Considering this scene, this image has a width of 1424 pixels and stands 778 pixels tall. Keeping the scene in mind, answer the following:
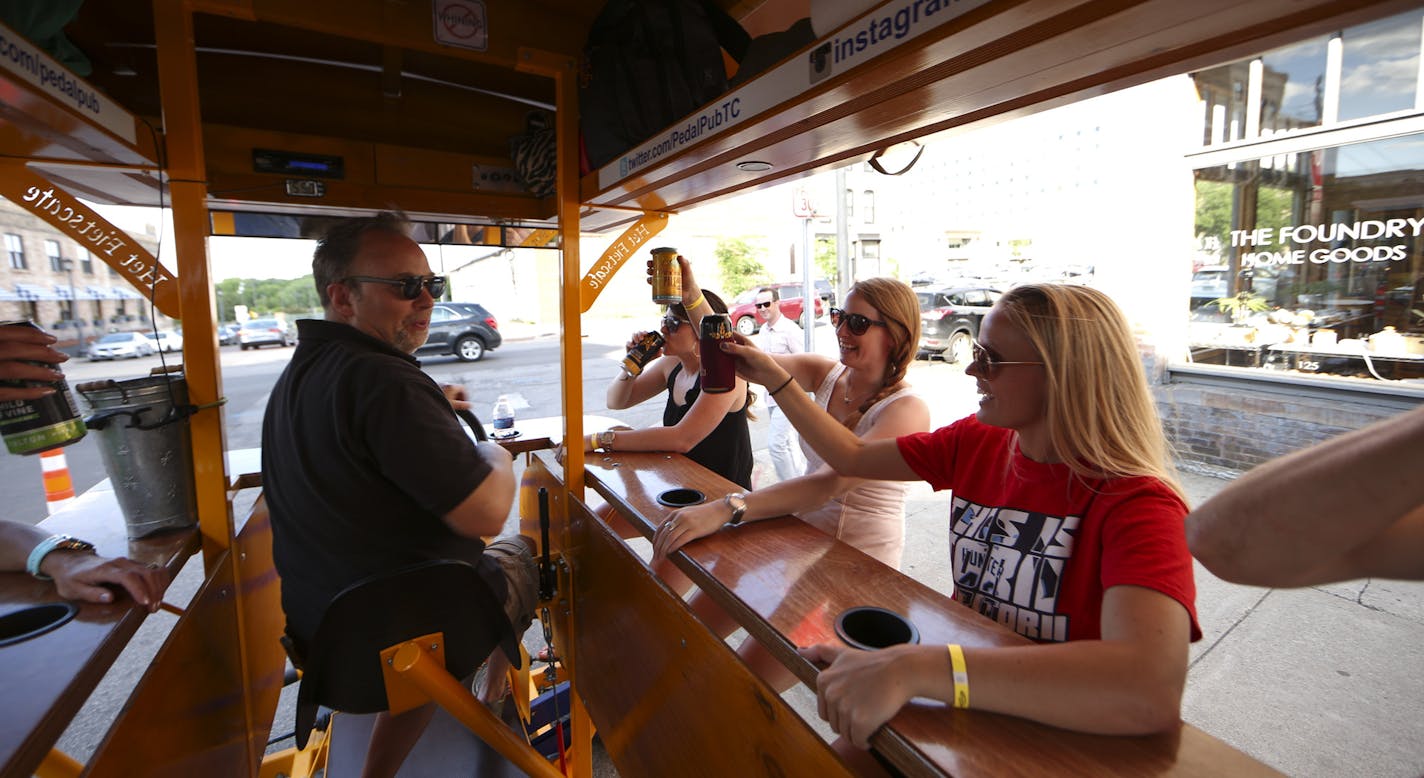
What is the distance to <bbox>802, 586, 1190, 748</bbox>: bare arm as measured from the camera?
98 centimetres

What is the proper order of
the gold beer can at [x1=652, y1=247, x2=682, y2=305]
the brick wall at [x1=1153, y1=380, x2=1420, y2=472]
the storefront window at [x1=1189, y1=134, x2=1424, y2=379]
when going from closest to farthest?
the gold beer can at [x1=652, y1=247, x2=682, y2=305], the storefront window at [x1=1189, y1=134, x2=1424, y2=379], the brick wall at [x1=1153, y1=380, x2=1420, y2=472]

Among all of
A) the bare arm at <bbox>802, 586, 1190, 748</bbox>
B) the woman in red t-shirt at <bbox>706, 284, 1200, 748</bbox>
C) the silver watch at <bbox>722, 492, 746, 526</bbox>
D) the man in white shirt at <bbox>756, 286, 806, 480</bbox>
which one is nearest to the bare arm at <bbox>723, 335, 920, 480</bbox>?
the woman in red t-shirt at <bbox>706, 284, 1200, 748</bbox>

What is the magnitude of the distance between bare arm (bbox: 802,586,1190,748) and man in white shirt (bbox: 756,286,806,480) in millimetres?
4797

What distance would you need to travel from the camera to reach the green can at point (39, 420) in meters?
1.43

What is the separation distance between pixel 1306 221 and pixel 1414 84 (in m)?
1.27

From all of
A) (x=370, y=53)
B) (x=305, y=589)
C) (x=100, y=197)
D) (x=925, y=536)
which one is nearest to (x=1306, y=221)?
(x=925, y=536)

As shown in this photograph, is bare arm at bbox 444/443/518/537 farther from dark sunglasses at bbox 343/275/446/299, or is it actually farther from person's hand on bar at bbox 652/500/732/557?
dark sunglasses at bbox 343/275/446/299

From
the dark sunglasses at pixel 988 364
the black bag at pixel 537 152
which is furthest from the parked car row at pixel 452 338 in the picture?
the dark sunglasses at pixel 988 364

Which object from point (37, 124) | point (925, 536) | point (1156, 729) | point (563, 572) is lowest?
point (925, 536)

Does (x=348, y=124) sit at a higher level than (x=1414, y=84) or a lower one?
lower

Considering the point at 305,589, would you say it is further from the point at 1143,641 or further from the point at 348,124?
the point at 348,124

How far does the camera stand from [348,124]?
3043 millimetres

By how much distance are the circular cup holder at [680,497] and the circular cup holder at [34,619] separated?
1.44 metres

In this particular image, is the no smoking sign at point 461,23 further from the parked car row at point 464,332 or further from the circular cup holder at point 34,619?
the parked car row at point 464,332
